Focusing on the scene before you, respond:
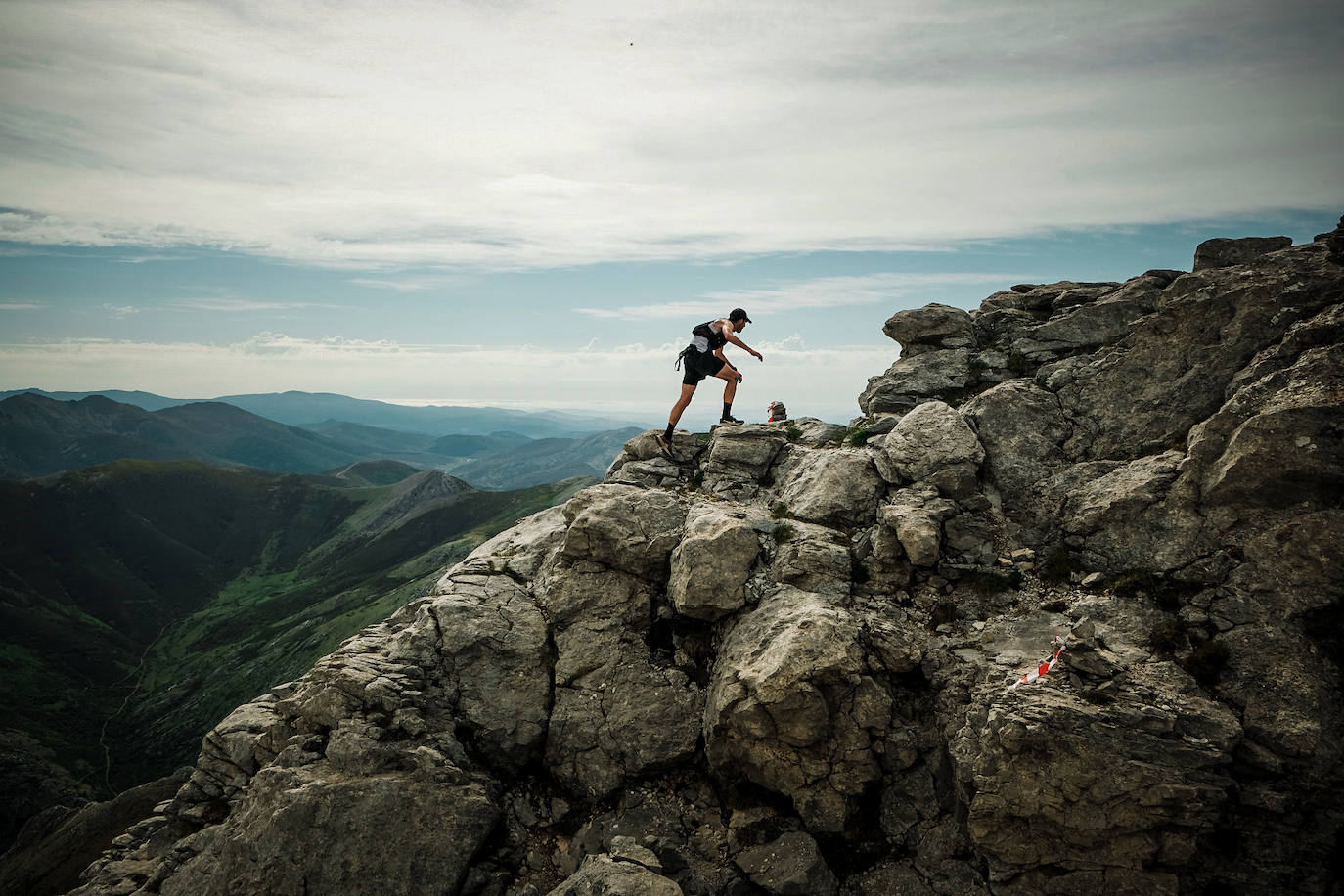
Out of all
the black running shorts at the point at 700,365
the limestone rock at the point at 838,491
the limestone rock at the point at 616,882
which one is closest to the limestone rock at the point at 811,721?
the limestone rock at the point at 616,882

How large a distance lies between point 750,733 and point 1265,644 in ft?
44.6

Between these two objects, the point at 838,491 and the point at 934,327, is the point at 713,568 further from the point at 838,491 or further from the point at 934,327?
the point at 934,327

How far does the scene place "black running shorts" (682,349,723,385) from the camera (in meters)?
27.9

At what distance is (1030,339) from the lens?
92.8 ft

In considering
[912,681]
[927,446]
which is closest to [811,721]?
[912,681]

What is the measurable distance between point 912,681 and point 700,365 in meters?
16.1

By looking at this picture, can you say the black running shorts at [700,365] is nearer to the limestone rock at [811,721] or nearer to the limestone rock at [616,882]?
the limestone rock at [811,721]

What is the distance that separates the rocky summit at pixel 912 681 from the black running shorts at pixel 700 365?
6.33 metres

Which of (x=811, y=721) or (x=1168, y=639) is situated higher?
(x=1168, y=639)

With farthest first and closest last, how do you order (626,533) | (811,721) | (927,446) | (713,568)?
(626,533)
(927,446)
(713,568)
(811,721)

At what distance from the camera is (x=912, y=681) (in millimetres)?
18234

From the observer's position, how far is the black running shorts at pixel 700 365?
27.9m

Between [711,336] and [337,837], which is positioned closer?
[337,837]

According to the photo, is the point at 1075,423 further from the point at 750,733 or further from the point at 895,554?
the point at 750,733
